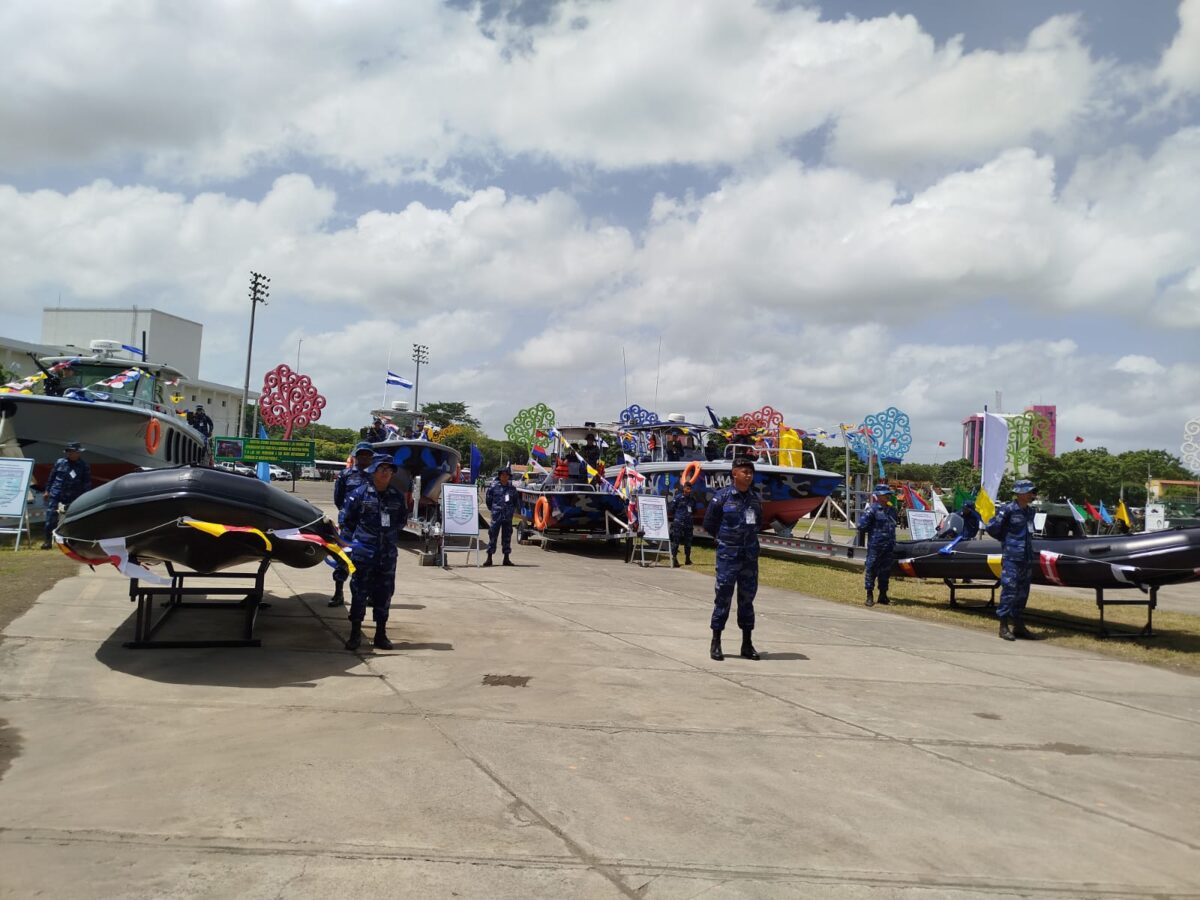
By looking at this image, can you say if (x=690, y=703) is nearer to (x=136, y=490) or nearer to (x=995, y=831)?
(x=995, y=831)

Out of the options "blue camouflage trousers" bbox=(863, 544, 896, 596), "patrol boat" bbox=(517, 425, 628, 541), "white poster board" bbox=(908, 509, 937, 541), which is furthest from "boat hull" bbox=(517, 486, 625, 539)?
"white poster board" bbox=(908, 509, 937, 541)

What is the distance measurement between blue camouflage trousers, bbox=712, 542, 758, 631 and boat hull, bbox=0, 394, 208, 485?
10.1 meters

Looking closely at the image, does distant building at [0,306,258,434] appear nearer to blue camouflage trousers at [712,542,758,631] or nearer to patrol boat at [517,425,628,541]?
patrol boat at [517,425,628,541]

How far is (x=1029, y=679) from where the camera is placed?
7.05m

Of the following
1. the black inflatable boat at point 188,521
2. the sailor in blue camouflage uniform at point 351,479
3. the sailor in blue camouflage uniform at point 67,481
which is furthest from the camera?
the sailor in blue camouflage uniform at point 67,481

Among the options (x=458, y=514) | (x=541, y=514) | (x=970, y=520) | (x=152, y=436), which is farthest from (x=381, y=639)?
(x=541, y=514)

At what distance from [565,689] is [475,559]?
919 centimetres

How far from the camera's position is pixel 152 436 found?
13.7 m

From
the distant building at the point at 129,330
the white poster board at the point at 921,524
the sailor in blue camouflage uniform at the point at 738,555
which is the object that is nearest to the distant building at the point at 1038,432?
the white poster board at the point at 921,524

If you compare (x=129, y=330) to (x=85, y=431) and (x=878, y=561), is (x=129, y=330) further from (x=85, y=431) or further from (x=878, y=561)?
(x=878, y=561)

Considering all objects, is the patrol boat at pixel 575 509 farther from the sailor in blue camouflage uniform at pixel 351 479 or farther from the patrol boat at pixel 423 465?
the sailor in blue camouflage uniform at pixel 351 479

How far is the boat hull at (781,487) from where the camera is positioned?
17.0 metres

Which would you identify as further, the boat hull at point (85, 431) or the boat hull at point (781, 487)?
the boat hull at point (781, 487)

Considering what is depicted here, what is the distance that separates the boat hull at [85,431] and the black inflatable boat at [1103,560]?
40.4 ft
